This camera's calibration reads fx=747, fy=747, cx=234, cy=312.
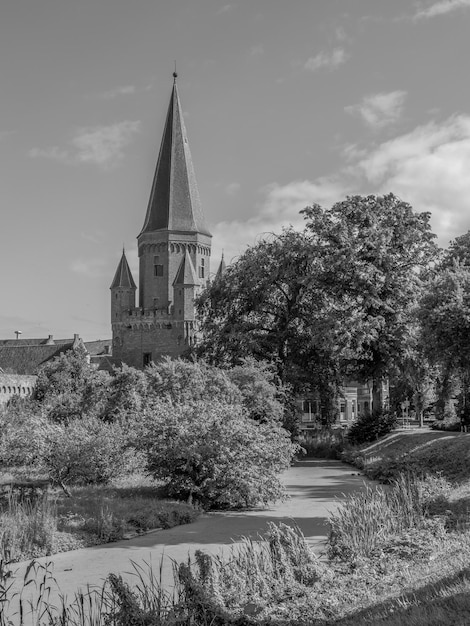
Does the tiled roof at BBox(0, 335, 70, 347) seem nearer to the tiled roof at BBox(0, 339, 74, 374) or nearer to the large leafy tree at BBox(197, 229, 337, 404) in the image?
the tiled roof at BBox(0, 339, 74, 374)

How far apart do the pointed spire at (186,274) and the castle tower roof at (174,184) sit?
414 cm

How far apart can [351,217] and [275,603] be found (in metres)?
31.4

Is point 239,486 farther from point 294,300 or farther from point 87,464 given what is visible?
point 294,300

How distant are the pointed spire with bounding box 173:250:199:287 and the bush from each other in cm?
5160

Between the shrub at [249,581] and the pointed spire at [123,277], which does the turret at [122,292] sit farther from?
the shrub at [249,581]

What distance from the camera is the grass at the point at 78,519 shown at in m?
12.6

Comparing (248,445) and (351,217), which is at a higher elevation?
(351,217)

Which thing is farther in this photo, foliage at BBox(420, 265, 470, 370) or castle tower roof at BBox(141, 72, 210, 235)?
castle tower roof at BBox(141, 72, 210, 235)

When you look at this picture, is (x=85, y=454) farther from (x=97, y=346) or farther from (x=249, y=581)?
(x=97, y=346)

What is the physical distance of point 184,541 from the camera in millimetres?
13539

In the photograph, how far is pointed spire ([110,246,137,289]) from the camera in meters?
89.2

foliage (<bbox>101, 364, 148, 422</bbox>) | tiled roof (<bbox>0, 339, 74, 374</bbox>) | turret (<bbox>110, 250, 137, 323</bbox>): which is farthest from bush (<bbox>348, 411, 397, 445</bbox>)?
tiled roof (<bbox>0, 339, 74, 374</bbox>)

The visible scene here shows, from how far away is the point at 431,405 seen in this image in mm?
66000

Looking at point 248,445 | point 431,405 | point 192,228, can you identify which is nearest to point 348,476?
point 248,445
